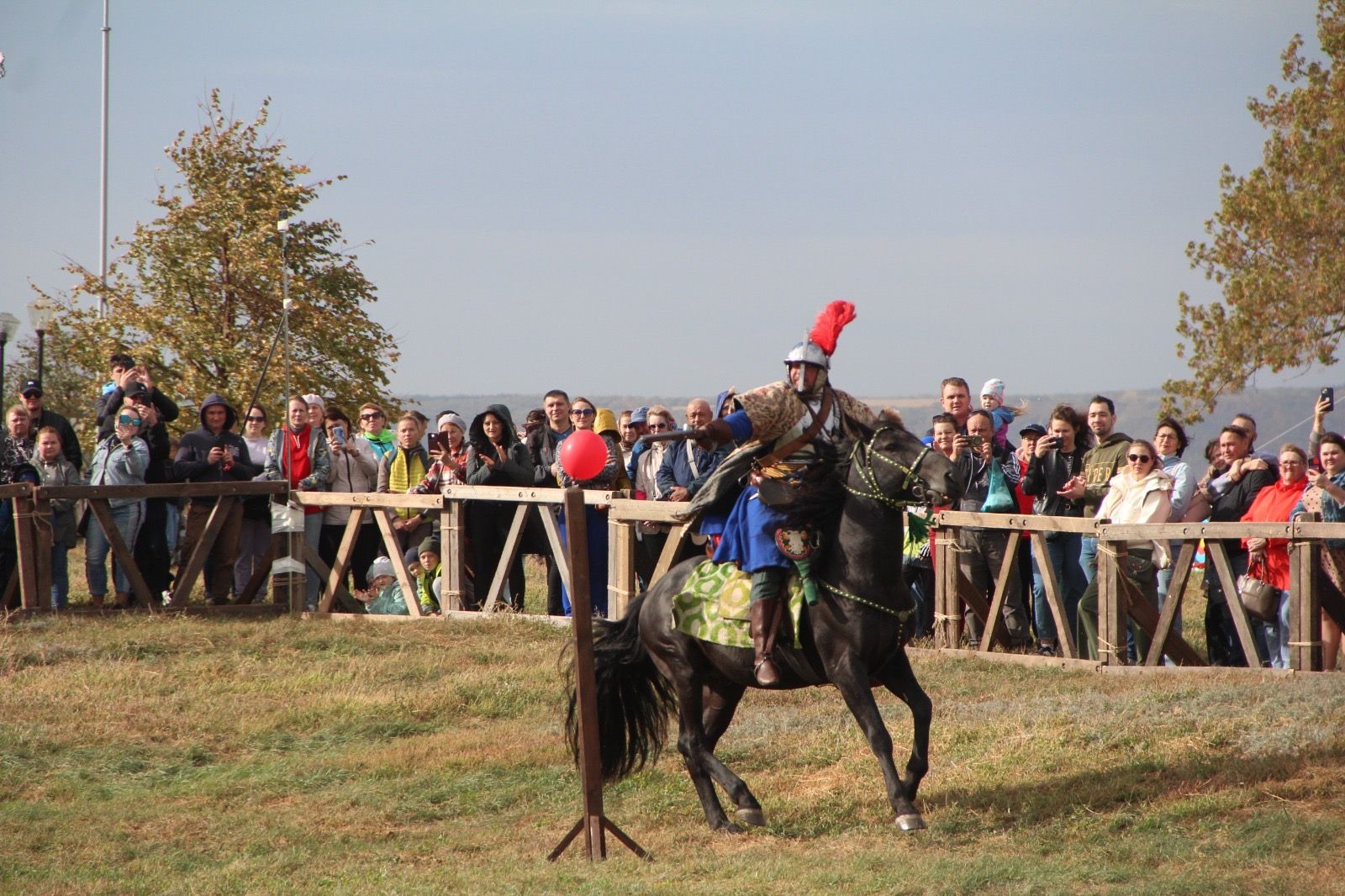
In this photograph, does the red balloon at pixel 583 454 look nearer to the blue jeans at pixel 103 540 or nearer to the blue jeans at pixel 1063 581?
the blue jeans at pixel 1063 581

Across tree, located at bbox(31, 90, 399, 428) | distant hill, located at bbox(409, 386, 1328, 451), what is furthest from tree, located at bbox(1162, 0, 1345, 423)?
distant hill, located at bbox(409, 386, 1328, 451)

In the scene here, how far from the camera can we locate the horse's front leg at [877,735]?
7062mm

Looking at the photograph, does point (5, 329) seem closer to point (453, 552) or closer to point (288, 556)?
point (288, 556)

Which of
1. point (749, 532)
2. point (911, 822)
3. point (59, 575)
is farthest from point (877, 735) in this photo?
point (59, 575)

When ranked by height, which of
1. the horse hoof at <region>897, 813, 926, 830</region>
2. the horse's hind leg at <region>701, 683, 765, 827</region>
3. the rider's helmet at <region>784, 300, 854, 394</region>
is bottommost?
the horse hoof at <region>897, 813, 926, 830</region>

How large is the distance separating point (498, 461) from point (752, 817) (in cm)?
684

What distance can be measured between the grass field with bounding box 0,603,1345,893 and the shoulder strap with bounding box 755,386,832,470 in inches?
73.9

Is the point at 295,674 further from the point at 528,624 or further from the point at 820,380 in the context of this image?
the point at 820,380

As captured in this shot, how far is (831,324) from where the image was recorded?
749 centimetres

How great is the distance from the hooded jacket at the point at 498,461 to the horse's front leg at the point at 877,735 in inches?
272

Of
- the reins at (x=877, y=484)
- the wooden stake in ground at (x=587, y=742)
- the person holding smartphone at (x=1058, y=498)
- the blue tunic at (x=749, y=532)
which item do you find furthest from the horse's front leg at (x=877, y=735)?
the person holding smartphone at (x=1058, y=498)

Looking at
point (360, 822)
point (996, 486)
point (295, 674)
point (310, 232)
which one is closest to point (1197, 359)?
point (310, 232)

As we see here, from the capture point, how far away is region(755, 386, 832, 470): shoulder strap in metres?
7.38

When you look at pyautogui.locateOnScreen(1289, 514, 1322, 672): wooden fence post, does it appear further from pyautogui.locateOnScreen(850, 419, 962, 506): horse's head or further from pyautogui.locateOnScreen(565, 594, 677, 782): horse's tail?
Result: pyautogui.locateOnScreen(565, 594, 677, 782): horse's tail
